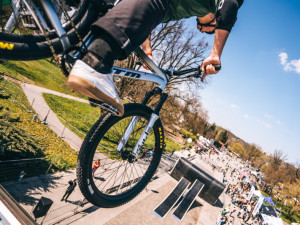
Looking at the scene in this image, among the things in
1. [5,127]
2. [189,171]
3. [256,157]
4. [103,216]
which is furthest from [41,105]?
[256,157]

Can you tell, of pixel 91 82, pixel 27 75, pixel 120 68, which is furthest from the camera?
pixel 27 75

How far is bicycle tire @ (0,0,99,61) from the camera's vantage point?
1058 millimetres

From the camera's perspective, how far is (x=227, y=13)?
1485mm

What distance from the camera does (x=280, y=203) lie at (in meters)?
35.9

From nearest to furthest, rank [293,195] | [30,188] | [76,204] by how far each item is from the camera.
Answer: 1. [30,188]
2. [76,204]
3. [293,195]

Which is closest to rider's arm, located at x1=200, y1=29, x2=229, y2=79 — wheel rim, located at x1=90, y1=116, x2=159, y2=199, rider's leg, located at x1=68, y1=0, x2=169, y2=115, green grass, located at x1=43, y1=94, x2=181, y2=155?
rider's leg, located at x1=68, y1=0, x2=169, y2=115

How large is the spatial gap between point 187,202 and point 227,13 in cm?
1765

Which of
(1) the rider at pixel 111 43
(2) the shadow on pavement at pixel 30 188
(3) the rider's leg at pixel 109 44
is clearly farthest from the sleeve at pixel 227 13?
(2) the shadow on pavement at pixel 30 188

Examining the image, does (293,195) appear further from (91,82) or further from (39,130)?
(91,82)

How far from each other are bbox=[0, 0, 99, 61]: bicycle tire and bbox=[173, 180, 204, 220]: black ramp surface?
1621 centimetres

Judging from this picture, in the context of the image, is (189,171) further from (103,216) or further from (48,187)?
(48,187)

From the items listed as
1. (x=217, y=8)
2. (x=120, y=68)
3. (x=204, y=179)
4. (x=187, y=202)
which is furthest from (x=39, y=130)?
(x=204, y=179)

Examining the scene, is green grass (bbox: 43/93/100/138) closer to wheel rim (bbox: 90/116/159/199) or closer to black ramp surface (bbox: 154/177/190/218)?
black ramp surface (bbox: 154/177/190/218)

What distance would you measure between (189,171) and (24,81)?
76.0 feet
